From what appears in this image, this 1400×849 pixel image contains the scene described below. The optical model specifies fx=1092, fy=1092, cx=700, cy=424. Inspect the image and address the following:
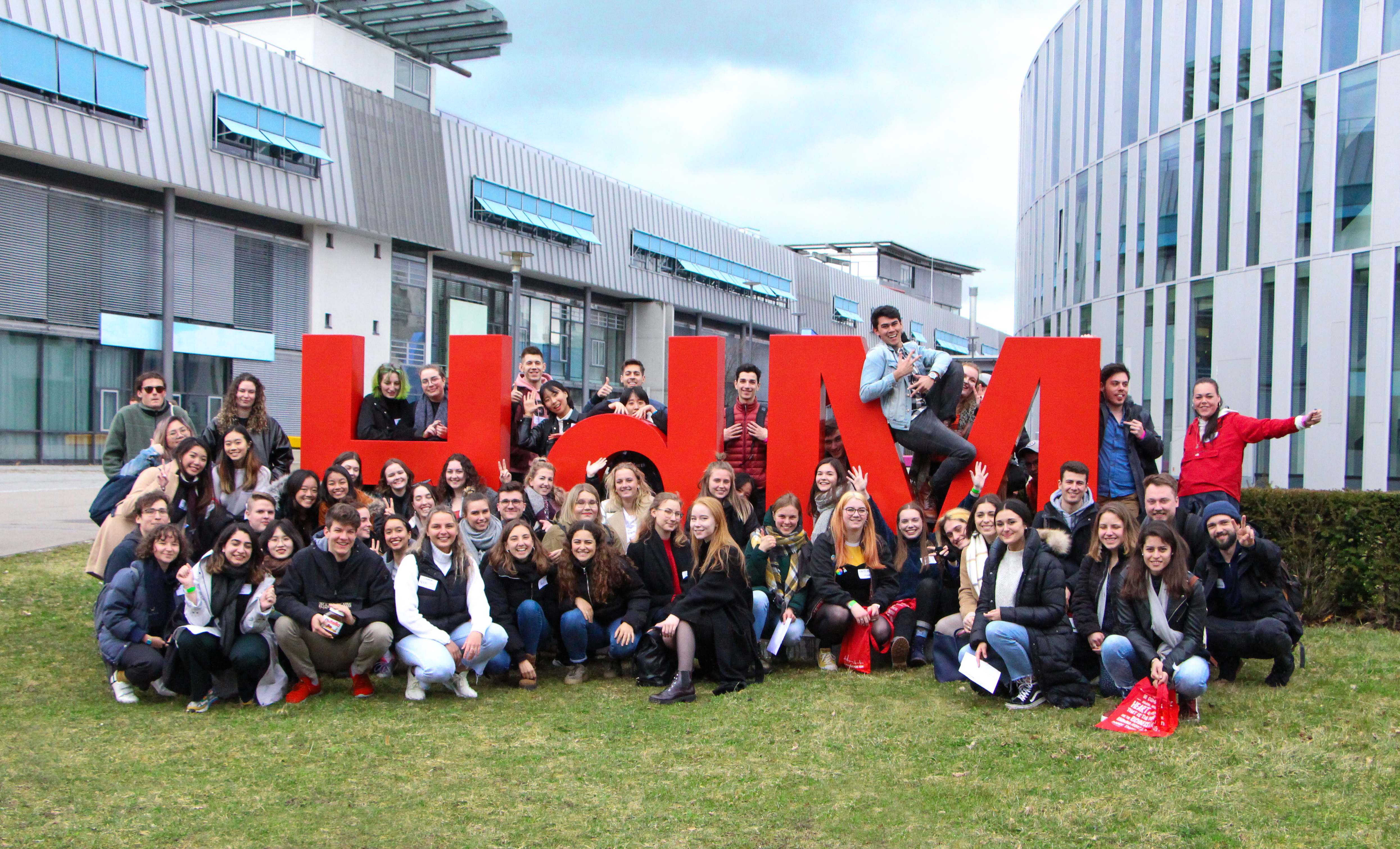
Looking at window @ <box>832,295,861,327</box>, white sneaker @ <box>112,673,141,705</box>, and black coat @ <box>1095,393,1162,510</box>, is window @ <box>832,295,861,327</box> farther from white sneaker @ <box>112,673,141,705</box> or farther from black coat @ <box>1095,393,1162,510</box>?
white sneaker @ <box>112,673,141,705</box>

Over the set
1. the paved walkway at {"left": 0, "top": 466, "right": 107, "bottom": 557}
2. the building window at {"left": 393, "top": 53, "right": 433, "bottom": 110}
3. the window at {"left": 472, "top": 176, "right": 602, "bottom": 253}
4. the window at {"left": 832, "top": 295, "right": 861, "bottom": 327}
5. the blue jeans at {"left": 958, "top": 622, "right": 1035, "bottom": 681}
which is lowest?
the paved walkway at {"left": 0, "top": 466, "right": 107, "bottom": 557}

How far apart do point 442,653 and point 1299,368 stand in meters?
15.4

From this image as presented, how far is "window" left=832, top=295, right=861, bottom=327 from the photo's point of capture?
54.8m

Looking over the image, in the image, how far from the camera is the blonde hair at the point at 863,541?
758 cm

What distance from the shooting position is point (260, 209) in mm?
27188

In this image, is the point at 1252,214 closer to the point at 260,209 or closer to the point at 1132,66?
the point at 1132,66

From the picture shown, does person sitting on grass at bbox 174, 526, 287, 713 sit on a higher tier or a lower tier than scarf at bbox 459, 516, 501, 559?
lower

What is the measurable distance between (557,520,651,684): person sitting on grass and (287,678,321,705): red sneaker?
5.12ft

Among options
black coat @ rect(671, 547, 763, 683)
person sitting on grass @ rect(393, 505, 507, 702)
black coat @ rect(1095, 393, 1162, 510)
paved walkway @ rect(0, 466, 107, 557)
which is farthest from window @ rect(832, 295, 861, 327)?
person sitting on grass @ rect(393, 505, 507, 702)

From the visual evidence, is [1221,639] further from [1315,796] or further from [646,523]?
[646,523]

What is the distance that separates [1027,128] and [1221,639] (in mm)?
25056

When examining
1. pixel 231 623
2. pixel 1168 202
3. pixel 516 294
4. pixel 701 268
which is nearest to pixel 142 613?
pixel 231 623

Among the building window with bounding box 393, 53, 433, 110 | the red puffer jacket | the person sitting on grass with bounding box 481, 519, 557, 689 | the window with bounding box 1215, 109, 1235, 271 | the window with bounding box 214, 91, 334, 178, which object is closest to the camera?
the person sitting on grass with bounding box 481, 519, 557, 689

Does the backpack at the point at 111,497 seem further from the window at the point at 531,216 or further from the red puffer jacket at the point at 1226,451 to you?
the window at the point at 531,216
